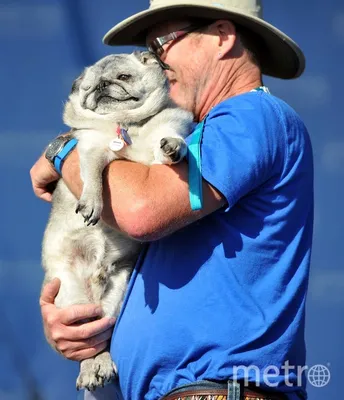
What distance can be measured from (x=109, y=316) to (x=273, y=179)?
76 centimetres

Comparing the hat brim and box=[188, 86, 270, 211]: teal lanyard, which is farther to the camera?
the hat brim

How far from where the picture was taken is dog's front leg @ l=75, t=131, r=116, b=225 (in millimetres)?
2230

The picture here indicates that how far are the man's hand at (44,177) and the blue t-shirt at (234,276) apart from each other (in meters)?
0.63

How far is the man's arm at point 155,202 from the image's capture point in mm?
2129

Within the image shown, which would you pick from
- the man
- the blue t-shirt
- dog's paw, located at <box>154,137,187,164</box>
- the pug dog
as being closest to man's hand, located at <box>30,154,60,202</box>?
the pug dog

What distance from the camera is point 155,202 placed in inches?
83.8

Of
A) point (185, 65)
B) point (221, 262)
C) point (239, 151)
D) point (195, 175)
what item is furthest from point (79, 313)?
point (185, 65)

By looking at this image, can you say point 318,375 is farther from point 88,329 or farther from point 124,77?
point 124,77

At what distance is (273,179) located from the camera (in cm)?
232

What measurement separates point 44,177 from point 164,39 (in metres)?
0.68

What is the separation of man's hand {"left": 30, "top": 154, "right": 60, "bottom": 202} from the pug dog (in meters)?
0.05

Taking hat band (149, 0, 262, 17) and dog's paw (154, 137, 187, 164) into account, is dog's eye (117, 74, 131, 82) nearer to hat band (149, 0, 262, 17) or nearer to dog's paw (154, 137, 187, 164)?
hat band (149, 0, 262, 17)

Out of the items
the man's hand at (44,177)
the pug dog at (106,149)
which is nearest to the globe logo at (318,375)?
the pug dog at (106,149)

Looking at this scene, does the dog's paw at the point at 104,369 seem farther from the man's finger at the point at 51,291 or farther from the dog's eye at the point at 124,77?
the dog's eye at the point at 124,77
